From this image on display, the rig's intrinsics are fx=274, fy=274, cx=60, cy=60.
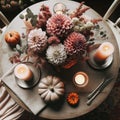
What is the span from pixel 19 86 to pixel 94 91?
0.38m

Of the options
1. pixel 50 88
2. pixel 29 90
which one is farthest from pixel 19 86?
pixel 50 88

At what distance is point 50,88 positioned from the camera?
131 centimetres

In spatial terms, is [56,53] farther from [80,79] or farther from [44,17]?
[80,79]

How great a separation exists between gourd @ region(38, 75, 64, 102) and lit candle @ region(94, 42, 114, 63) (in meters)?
0.23

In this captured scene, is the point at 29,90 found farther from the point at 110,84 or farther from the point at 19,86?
the point at 110,84

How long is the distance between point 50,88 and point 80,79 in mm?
181

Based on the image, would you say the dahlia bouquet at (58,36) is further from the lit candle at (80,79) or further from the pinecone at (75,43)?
the lit candle at (80,79)

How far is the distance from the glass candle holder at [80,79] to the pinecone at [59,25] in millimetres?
319

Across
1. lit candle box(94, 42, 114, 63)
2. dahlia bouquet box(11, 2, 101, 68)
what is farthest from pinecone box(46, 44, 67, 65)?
lit candle box(94, 42, 114, 63)

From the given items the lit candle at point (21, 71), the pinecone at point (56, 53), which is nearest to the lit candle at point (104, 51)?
the pinecone at point (56, 53)

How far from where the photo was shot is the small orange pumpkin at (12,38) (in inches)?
56.1

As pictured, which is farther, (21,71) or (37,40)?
(21,71)

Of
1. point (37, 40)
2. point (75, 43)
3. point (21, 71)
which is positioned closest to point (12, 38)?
point (21, 71)

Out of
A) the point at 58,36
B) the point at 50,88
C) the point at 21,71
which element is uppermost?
the point at 58,36
